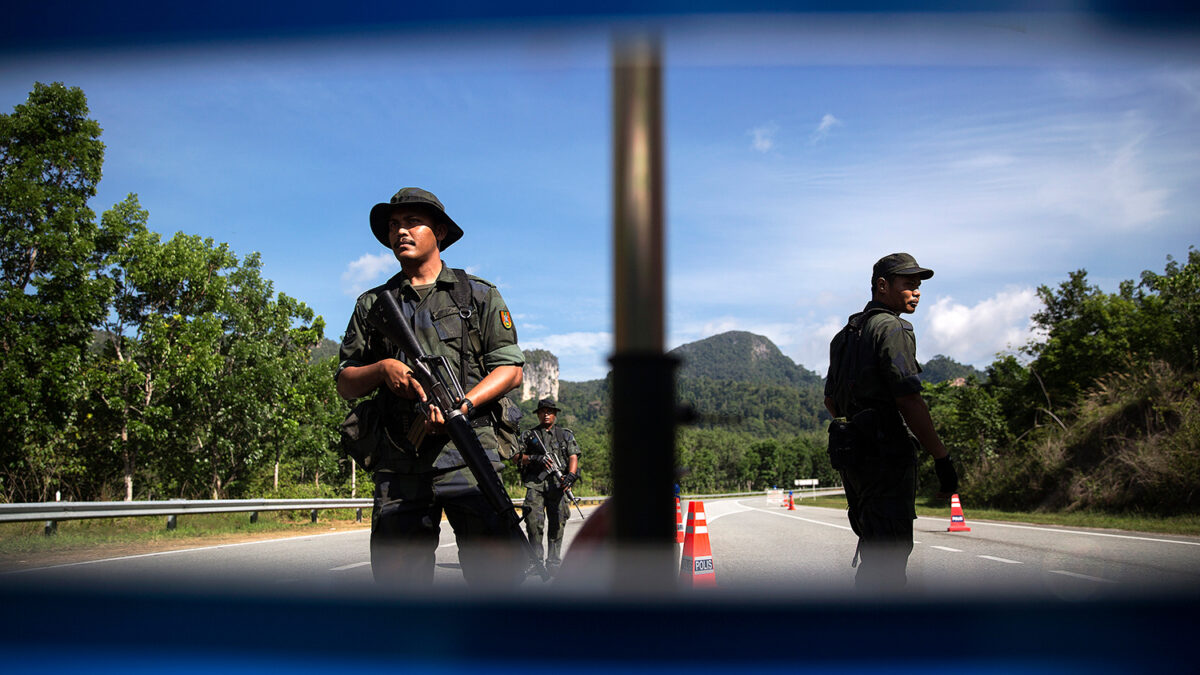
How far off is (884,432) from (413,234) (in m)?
2.34

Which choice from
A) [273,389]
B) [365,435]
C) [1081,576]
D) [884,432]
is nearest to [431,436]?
[365,435]

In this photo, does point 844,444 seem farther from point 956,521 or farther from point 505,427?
point 956,521

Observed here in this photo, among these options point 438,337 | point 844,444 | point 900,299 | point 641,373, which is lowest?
point 844,444

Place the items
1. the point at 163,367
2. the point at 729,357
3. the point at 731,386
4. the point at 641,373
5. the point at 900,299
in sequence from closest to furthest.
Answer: the point at 641,373, the point at 729,357, the point at 731,386, the point at 900,299, the point at 163,367

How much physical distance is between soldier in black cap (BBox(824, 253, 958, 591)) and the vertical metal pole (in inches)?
101

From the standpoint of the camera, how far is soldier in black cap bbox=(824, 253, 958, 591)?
11.2 ft

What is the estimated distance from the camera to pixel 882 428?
3.65 meters

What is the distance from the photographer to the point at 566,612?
0.85 metres

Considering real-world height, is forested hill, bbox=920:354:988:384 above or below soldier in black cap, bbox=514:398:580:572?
above

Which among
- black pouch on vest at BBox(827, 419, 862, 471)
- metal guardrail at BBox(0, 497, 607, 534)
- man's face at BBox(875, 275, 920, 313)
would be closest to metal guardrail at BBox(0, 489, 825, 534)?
metal guardrail at BBox(0, 497, 607, 534)

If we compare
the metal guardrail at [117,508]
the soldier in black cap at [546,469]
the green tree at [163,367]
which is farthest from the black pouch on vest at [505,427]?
the green tree at [163,367]

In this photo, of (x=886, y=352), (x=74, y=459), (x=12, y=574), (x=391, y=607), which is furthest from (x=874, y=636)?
(x=74, y=459)

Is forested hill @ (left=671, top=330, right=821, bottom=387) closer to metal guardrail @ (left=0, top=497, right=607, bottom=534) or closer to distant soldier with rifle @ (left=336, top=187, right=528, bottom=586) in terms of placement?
distant soldier with rifle @ (left=336, top=187, right=528, bottom=586)

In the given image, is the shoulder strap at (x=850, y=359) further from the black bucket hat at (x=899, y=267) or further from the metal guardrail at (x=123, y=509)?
the metal guardrail at (x=123, y=509)
